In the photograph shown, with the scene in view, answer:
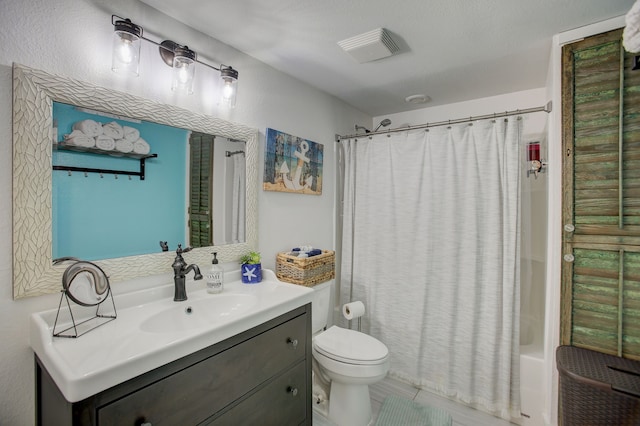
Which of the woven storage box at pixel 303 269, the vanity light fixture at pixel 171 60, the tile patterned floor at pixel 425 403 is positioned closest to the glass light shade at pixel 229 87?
the vanity light fixture at pixel 171 60

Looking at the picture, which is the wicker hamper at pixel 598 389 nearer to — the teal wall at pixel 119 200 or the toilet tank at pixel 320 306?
the toilet tank at pixel 320 306

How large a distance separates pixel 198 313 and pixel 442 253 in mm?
1721

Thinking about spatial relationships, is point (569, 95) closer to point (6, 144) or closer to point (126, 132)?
point (126, 132)

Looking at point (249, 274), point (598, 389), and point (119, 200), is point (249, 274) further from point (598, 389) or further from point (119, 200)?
point (598, 389)

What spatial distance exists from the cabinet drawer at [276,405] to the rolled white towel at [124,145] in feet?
3.87

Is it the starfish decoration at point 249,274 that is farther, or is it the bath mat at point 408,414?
the bath mat at point 408,414

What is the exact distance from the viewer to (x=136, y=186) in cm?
137

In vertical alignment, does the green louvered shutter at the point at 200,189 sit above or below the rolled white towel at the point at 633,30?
below

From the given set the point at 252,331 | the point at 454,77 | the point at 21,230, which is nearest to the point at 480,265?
the point at 454,77

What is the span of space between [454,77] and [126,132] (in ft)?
7.11

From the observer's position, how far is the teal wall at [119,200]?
116 cm

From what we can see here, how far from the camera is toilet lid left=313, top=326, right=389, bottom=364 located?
1.73 meters

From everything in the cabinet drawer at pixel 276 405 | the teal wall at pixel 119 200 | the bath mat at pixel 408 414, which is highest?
the teal wall at pixel 119 200

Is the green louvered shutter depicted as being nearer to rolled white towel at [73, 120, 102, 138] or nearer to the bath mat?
rolled white towel at [73, 120, 102, 138]
